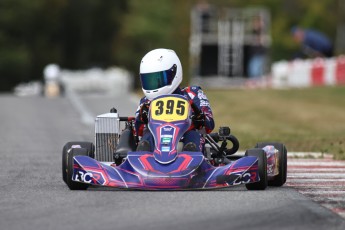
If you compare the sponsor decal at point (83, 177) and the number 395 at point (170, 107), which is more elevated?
the number 395 at point (170, 107)

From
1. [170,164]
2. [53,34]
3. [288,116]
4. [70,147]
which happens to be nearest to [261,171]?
[170,164]

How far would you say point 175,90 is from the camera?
1309 centimetres

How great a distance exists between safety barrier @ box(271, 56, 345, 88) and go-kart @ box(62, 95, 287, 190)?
2913 cm

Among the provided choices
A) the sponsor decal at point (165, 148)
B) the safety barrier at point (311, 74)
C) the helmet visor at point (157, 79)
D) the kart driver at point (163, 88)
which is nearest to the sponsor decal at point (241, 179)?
the sponsor decal at point (165, 148)

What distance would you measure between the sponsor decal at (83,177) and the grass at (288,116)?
5.69 metres

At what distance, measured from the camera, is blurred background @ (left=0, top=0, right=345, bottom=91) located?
54.3 metres

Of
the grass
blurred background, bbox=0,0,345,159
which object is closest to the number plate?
the grass

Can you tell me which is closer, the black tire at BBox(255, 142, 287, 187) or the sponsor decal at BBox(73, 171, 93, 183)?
the sponsor decal at BBox(73, 171, 93, 183)

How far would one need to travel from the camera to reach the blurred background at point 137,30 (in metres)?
54.3

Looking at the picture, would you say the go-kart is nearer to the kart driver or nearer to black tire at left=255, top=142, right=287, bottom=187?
black tire at left=255, top=142, right=287, bottom=187

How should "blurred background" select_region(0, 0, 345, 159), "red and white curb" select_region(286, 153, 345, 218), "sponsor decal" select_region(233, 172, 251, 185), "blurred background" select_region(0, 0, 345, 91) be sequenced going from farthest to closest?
"blurred background" select_region(0, 0, 345, 91)
"blurred background" select_region(0, 0, 345, 159)
"sponsor decal" select_region(233, 172, 251, 185)
"red and white curb" select_region(286, 153, 345, 218)

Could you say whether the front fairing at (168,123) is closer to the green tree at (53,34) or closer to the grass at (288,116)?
the grass at (288,116)

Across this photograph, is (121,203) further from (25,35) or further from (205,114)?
(25,35)

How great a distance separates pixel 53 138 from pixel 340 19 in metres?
67.9
